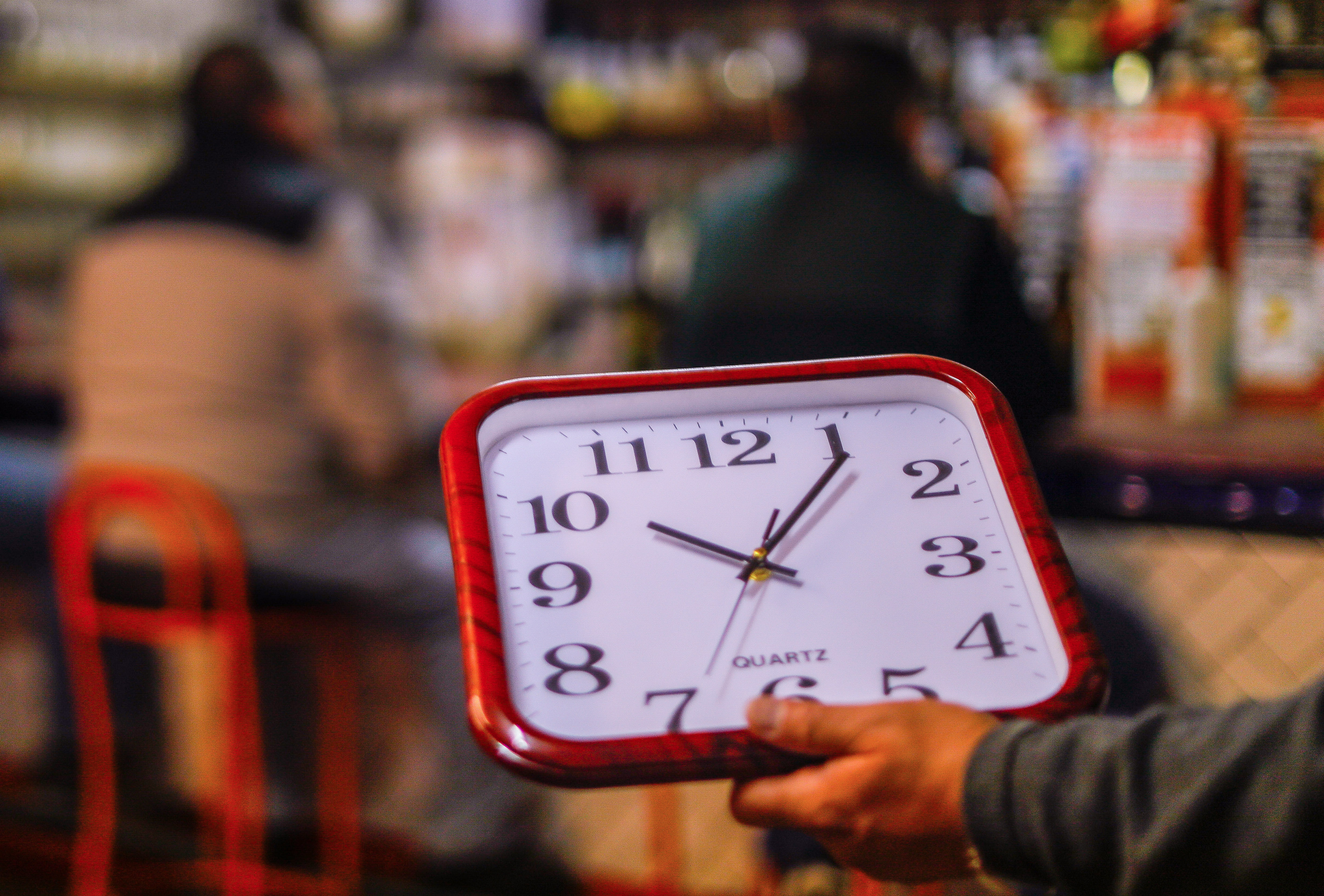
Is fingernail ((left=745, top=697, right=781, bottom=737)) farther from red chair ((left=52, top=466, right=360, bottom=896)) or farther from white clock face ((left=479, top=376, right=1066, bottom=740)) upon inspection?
red chair ((left=52, top=466, right=360, bottom=896))

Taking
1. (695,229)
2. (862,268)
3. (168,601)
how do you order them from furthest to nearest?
1. (168,601)
2. (695,229)
3. (862,268)

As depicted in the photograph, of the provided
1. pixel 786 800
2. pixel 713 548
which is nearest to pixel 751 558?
pixel 713 548

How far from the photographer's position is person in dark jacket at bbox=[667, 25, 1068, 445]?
3.20ft

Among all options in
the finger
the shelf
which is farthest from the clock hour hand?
the shelf

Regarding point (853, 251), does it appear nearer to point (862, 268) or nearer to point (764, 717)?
point (862, 268)

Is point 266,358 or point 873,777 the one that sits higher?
point 873,777

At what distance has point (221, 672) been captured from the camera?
2219mm

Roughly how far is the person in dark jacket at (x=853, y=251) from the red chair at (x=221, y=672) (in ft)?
2.77

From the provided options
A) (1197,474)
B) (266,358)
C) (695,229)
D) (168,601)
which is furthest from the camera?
(266,358)

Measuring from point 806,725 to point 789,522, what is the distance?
0.39 feet

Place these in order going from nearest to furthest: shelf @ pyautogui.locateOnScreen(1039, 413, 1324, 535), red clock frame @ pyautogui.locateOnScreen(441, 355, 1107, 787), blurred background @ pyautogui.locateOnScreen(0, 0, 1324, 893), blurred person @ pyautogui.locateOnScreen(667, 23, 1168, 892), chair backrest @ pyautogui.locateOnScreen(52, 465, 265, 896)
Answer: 1. red clock frame @ pyautogui.locateOnScreen(441, 355, 1107, 787)
2. blurred person @ pyautogui.locateOnScreen(667, 23, 1168, 892)
3. shelf @ pyautogui.locateOnScreen(1039, 413, 1324, 535)
4. blurred background @ pyautogui.locateOnScreen(0, 0, 1324, 893)
5. chair backrest @ pyautogui.locateOnScreen(52, 465, 265, 896)

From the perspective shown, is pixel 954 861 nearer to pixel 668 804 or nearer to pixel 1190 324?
pixel 668 804

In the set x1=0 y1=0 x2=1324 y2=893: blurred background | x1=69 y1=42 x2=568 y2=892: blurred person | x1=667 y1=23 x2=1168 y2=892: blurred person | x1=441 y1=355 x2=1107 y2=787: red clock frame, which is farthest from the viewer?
x1=69 y1=42 x2=568 y2=892: blurred person

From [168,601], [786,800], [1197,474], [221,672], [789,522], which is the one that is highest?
[789,522]
